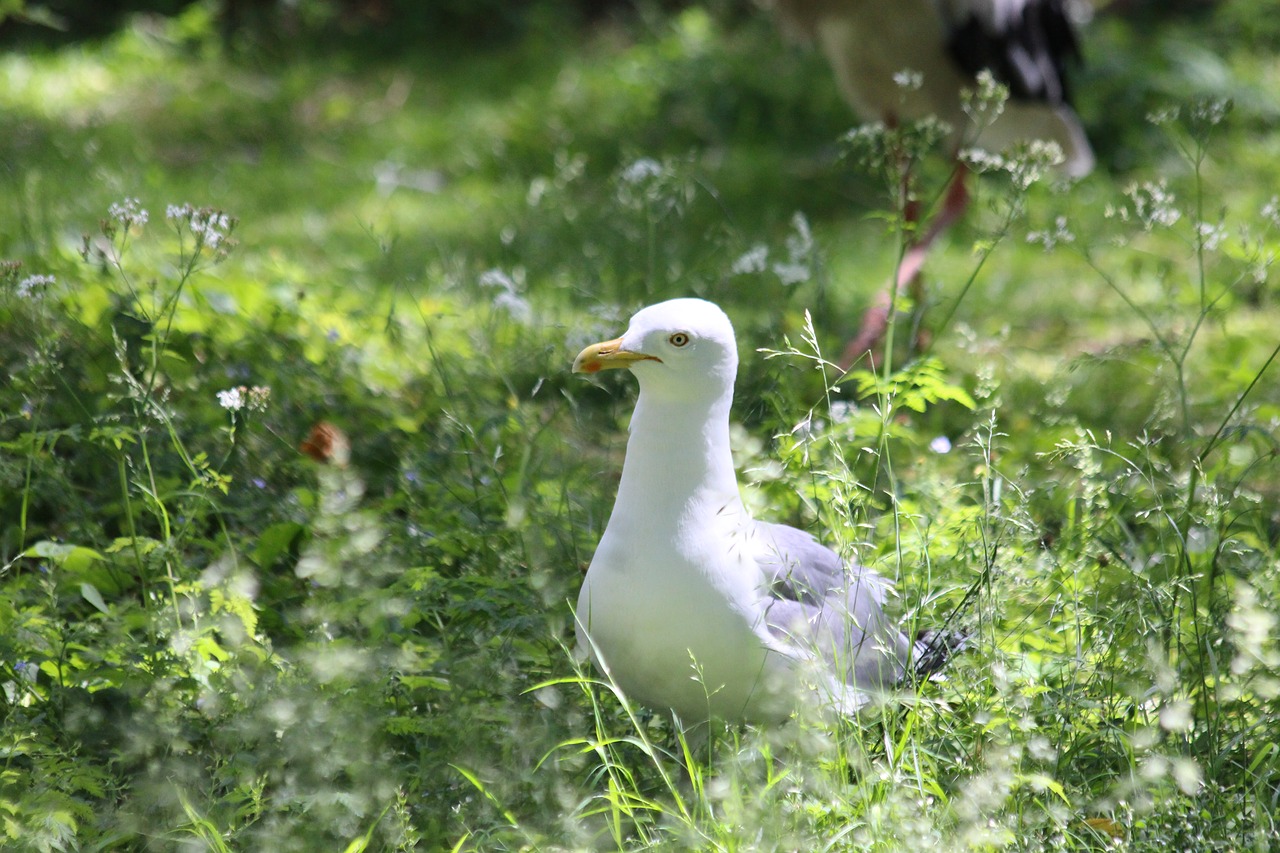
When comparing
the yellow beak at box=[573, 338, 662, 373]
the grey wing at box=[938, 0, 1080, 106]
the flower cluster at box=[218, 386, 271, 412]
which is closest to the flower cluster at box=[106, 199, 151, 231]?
the flower cluster at box=[218, 386, 271, 412]

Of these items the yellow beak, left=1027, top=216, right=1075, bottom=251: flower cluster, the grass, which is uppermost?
the yellow beak

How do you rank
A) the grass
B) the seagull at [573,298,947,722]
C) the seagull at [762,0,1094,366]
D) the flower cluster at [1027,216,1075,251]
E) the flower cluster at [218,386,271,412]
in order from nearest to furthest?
1. the grass
2. the seagull at [573,298,947,722]
3. the flower cluster at [218,386,271,412]
4. the flower cluster at [1027,216,1075,251]
5. the seagull at [762,0,1094,366]

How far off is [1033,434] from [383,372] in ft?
5.18

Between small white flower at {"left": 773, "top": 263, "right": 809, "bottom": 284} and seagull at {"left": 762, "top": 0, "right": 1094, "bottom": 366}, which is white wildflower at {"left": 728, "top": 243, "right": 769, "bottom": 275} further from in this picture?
seagull at {"left": 762, "top": 0, "right": 1094, "bottom": 366}

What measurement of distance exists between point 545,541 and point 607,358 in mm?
565

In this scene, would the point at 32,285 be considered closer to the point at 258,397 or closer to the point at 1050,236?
the point at 258,397

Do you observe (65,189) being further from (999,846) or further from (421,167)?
(999,846)

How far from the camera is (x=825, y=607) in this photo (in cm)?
210

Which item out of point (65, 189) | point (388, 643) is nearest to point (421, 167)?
point (65, 189)

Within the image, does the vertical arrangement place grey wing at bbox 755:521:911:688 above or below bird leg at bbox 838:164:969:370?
above

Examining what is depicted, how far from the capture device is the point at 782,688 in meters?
1.92

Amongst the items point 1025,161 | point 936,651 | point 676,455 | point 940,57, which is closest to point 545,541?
point 676,455

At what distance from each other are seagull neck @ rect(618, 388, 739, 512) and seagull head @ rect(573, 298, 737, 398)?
25 millimetres

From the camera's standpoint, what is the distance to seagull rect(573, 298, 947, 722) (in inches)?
76.7
